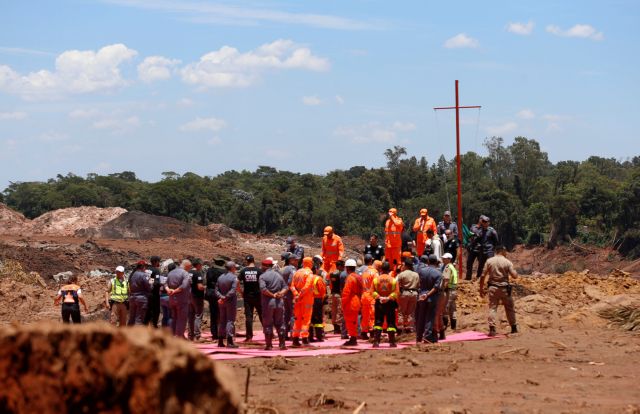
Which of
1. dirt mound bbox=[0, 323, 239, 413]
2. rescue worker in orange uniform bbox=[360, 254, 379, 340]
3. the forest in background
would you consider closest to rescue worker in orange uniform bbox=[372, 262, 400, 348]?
rescue worker in orange uniform bbox=[360, 254, 379, 340]

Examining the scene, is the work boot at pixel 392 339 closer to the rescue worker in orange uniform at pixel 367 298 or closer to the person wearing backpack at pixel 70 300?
the rescue worker in orange uniform at pixel 367 298

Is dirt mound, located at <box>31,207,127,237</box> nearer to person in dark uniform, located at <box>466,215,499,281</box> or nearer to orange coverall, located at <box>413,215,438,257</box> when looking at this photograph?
orange coverall, located at <box>413,215,438,257</box>

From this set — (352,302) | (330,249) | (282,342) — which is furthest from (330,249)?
(282,342)

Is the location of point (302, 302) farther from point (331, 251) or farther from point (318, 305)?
point (331, 251)

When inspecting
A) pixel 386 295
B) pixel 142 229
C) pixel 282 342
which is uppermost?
pixel 142 229

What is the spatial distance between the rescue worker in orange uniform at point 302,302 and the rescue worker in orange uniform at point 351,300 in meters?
0.74

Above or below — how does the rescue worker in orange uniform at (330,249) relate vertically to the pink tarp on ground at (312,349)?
above

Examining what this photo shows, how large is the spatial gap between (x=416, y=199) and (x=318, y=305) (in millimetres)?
45061

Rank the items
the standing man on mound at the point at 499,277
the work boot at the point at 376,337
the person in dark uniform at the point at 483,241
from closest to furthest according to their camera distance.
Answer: the work boot at the point at 376,337
the standing man on mound at the point at 499,277
the person in dark uniform at the point at 483,241

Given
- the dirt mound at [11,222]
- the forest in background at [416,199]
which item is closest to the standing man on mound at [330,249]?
the forest in background at [416,199]

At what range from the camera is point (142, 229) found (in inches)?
2306

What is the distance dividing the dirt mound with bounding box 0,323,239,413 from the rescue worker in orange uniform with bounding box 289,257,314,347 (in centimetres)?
1333

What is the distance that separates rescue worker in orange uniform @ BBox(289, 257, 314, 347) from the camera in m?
19.8

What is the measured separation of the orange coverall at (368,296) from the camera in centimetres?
2016
